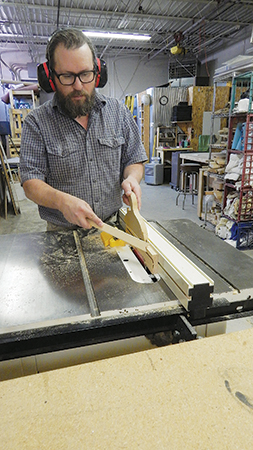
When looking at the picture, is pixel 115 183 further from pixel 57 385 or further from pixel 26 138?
pixel 57 385

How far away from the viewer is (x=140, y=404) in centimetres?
61

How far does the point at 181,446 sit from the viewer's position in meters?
0.53

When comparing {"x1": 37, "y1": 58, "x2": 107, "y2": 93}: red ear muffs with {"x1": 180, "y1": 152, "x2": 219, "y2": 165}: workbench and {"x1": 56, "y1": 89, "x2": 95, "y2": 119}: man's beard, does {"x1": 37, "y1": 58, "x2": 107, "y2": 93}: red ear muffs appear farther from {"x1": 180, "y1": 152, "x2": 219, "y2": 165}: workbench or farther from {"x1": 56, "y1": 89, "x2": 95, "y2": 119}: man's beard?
{"x1": 180, "y1": 152, "x2": 219, "y2": 165}: workbench

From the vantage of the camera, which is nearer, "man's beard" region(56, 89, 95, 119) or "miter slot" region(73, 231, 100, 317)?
"miter slot" region(73, 231, 100, 317)

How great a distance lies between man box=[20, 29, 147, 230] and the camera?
137cm

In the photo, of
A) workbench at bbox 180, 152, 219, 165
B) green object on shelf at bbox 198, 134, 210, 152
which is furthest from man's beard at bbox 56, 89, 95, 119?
green object on shelf at bbox 198, 134, 210, 152

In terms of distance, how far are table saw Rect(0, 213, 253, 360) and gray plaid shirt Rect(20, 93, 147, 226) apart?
0.43m

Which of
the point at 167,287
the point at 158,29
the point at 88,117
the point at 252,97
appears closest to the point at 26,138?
the point at 88,117

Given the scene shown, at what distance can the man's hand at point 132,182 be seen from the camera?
1.39 m

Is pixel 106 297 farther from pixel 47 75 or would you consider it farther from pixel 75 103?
pixel 47 75

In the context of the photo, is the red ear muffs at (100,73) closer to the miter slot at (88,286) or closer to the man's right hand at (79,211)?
the man's right hand at (79,211)

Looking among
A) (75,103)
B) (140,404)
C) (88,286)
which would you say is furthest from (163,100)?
(140,404)

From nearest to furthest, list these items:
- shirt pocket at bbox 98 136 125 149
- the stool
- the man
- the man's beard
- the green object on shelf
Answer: the man, the man's beard, shirt pocket at bbox 98 136 125 149, the stool, the green object on shelf

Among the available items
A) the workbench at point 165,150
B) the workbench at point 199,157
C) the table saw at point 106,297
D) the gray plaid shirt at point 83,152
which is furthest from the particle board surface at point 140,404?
the workbench at point 165,150
